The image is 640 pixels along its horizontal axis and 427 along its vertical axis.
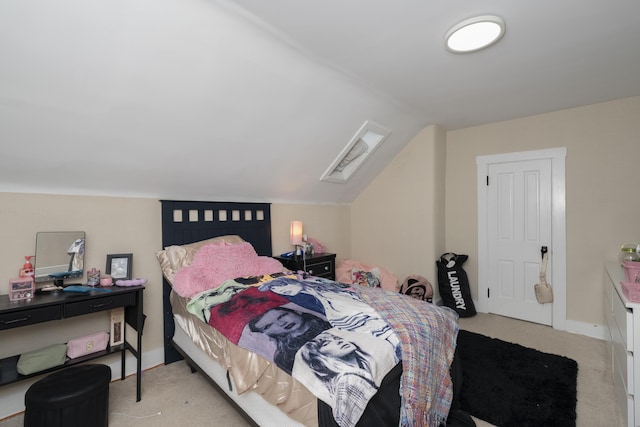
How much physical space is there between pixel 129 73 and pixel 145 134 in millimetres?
497

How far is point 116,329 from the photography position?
2311 mm

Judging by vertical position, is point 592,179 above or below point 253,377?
above

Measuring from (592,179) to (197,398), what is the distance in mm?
4379

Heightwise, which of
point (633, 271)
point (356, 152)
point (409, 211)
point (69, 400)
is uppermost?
point (356, 152)

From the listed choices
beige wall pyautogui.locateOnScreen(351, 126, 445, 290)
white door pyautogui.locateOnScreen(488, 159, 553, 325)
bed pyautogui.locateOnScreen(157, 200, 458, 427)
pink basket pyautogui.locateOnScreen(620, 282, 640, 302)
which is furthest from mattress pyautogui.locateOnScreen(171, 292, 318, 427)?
white door pyautogui.locateOnScreen(488, 159, 553, 325)

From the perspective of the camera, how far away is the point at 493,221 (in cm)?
384

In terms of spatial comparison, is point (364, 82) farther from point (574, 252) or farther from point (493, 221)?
point (574, 252)

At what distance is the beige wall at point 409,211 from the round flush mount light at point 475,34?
1890mm

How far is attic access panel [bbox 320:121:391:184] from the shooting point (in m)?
3.30

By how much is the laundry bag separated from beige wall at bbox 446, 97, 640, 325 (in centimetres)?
105

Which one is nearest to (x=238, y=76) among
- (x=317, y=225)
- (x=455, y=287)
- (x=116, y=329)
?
(x=116, y=329)

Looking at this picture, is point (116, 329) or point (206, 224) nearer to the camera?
point (116, 329)

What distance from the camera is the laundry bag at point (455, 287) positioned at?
3.75 meters

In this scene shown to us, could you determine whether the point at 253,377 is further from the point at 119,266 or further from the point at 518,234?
the point at 518,234
